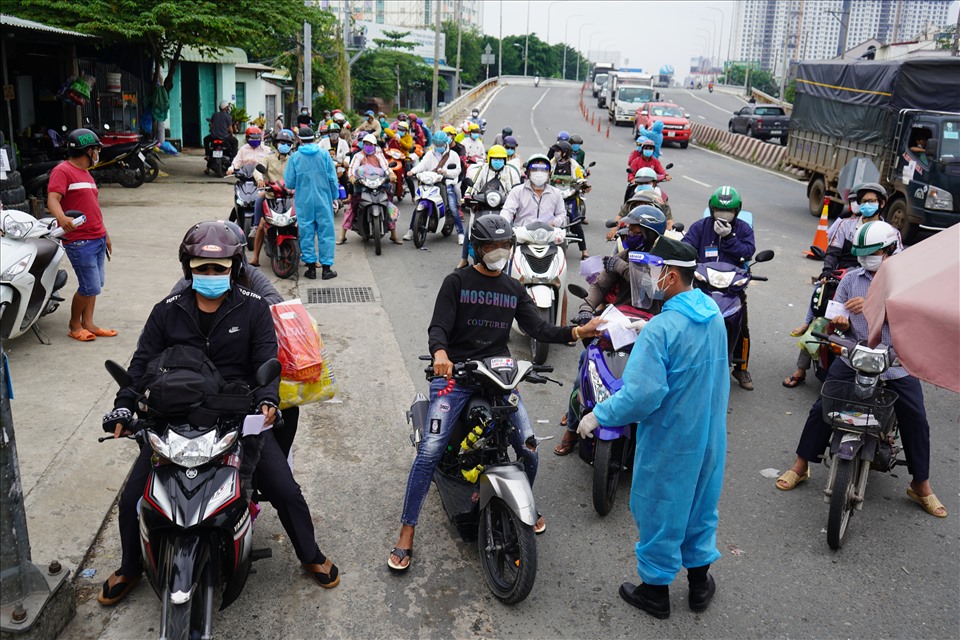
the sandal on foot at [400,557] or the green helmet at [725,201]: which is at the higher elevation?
the green helmet at [725,201]

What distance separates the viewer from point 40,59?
19156mm

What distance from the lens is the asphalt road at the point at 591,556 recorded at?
4.15 metres

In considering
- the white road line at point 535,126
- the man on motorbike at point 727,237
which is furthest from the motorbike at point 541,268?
the white road line at point 535,126

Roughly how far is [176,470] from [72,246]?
4.67m

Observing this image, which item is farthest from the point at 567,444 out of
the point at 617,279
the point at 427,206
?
the point at 427,206

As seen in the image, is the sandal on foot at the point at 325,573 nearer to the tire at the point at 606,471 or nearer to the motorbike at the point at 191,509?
the motorbike at the point at 191,509

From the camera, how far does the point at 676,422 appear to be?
3900 mm

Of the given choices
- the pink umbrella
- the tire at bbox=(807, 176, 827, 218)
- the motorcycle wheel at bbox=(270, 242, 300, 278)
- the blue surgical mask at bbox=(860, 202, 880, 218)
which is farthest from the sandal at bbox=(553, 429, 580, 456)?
the tire at bbox=(807, 176, 827, 218)

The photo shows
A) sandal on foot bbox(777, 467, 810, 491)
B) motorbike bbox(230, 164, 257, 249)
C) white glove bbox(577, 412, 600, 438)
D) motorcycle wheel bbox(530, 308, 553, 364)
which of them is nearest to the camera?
white glove bbox(577, 412, 600, 438)

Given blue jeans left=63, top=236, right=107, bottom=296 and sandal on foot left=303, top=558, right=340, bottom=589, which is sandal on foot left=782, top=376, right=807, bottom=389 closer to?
sandal on foot left=303, top=558, right=340, bottom=589

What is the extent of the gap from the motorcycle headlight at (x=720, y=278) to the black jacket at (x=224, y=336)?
419 centimetres

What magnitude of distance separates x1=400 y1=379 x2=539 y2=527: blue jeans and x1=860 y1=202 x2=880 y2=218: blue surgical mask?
456 centimetres

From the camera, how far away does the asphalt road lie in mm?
4148

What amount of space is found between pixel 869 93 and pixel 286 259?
11.8m
